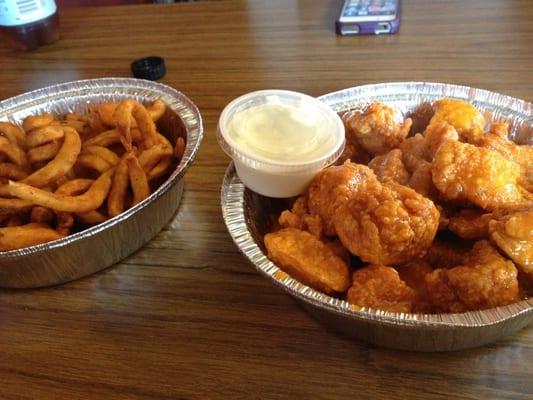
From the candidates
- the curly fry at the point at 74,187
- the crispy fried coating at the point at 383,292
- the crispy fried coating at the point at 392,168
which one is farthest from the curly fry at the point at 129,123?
the crispy fried coating at the point at 383,292

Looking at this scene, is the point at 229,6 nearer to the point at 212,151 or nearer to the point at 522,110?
the point at 212,151

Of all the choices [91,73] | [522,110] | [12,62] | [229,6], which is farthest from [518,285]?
[12,62]

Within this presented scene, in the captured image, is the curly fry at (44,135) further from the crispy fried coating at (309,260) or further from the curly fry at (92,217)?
the crispy fried coating at (309,260)

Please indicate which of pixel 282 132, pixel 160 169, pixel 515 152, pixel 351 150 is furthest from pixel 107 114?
pixel 515 152

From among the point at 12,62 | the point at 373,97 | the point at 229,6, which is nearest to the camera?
the point at 373,97

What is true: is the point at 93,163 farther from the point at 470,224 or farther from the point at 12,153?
the point at 470,224

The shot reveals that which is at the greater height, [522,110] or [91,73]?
[522,110]
